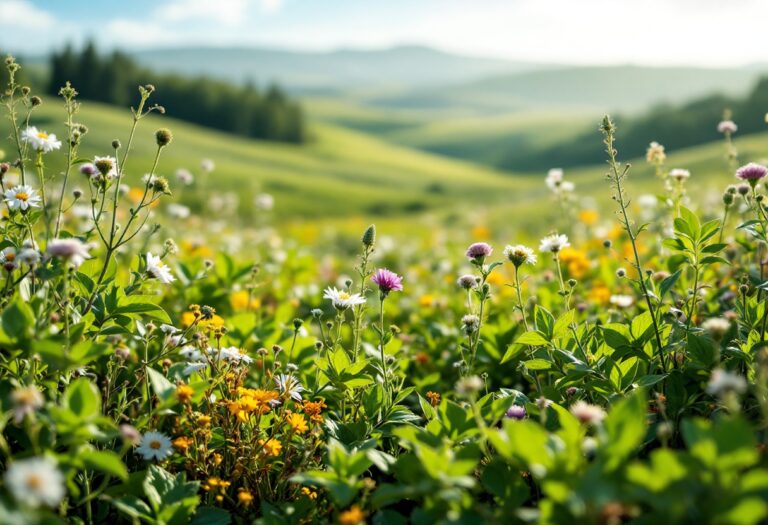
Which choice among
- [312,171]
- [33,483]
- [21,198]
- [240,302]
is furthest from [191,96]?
[33,483]

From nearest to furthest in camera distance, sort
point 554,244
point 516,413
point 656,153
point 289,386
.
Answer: point 516,413 → point 289,386 → point 554,244 → point 656,153

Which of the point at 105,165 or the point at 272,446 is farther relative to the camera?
the point at 105,165

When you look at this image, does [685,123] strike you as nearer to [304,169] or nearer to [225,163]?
[304,169]

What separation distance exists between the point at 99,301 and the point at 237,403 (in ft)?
2.56

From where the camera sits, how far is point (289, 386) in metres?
2.73

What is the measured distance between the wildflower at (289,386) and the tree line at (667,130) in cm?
7660

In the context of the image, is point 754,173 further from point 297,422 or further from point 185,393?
point 185,393

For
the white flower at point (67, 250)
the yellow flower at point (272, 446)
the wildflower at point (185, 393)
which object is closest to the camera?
the white flower at point (67, 250)

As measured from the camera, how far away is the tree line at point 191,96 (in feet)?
289

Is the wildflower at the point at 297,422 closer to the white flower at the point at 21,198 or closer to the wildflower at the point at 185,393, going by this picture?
the wildflower at the point at 185,393

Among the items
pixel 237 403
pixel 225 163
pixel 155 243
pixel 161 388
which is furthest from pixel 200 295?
pixel 225 163

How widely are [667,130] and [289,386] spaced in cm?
9594

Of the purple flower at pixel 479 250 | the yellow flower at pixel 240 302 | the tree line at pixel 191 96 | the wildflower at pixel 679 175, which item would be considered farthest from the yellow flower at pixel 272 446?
the tree line at pixel 191 96

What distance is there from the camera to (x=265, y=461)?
2.58 meters
